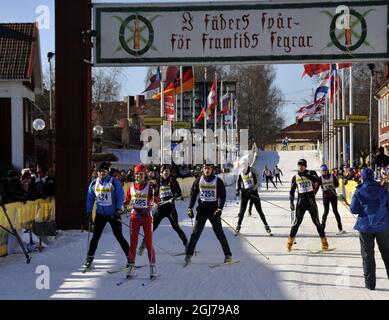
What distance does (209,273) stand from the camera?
34.2 ft

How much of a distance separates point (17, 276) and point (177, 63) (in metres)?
7.34

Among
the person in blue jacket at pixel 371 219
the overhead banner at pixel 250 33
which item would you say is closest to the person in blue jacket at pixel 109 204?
the person in blue jacket at pixel 371 219

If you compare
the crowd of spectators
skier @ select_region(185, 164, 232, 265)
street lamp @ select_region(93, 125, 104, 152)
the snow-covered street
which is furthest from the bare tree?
skier @ select_region(185, 164, 232, 265)

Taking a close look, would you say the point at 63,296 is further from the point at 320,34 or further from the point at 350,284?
the point at 320,34

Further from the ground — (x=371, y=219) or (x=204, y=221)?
(x=371, y=219)

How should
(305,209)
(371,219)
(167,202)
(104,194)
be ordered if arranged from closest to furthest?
(371,219) → (104,194) → (305,209) → (167,202)

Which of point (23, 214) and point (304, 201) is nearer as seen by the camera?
point (304, 201)

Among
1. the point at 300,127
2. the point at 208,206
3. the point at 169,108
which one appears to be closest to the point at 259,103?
the point at 300,127

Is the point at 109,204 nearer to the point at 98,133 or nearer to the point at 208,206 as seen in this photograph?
the point at 208,206

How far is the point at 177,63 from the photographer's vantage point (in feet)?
51.5

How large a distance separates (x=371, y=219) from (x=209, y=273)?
9.53 feet

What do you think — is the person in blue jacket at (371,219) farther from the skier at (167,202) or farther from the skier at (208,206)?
the skier at (167,202)

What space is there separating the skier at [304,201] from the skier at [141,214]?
363cm

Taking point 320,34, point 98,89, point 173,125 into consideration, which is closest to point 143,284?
point 320,34
